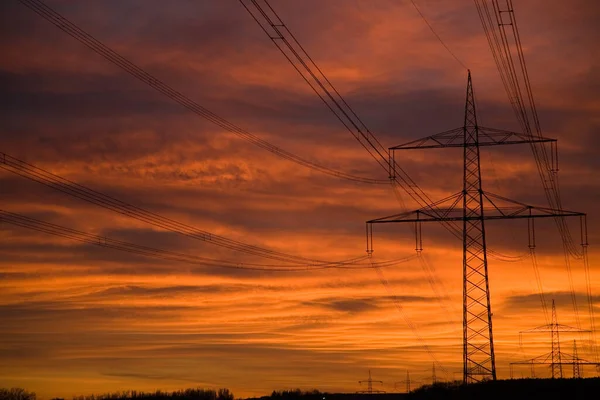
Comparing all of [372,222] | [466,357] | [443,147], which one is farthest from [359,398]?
[443,147]

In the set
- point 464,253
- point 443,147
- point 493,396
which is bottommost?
point 493,396

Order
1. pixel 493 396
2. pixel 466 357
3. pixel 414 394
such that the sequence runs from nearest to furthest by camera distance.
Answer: pixel 493 396 → pixel 466 357 → pixel 414 394

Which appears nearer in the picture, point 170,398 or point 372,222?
point 372,222

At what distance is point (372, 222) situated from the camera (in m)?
60.0

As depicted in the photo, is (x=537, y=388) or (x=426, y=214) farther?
(x=426, y=214)

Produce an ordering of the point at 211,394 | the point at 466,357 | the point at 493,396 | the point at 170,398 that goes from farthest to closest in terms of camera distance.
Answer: the point at 211,394, the point at 170,398, the point at 466,357, the point at 493,396

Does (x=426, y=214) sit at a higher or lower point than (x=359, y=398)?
higher

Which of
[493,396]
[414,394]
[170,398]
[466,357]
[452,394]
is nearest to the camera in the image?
[493,396]

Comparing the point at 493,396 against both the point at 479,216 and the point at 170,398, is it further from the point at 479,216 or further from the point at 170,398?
the point at 170,398

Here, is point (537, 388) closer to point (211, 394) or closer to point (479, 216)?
point (479, 216)

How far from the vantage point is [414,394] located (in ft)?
211

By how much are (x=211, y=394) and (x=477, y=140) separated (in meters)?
30.7

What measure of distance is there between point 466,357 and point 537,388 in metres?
7.92

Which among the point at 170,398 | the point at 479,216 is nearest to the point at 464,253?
the point at 479,216
